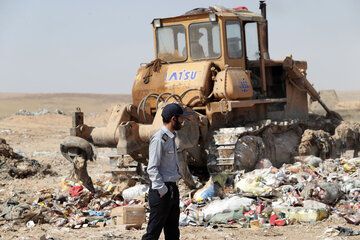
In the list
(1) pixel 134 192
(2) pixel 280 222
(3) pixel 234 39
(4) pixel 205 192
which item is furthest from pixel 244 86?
(2) pixel 280 222

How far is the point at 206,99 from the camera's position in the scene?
10.4 meters

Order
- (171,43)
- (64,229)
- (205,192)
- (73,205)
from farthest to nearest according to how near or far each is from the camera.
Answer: (171,43) < (73,205) < (205,192) < (64,229)

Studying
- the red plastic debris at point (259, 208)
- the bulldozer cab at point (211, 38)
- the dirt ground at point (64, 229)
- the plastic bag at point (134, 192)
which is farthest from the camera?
the bulldozer cab at point (211, 38)

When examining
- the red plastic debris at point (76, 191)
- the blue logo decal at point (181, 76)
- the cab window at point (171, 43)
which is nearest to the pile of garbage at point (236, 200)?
the red plastic debris at point (76, 191)

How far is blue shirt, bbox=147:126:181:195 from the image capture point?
5.37 meters

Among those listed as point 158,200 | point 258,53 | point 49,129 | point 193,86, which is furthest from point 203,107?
point 49,129

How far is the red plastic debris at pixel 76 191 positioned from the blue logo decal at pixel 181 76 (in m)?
2.58

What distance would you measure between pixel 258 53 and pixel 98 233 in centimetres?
575

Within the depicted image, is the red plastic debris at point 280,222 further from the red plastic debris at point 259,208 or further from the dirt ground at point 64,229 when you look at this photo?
the red plastic debris at point 259,208

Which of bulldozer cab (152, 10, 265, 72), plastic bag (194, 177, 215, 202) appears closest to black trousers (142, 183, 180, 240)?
plastic bag (194, 177, 215, 202)

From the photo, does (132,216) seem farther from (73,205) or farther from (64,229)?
(73,205)

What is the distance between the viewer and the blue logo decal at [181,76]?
34.5ft

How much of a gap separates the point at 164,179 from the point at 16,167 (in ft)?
28.2

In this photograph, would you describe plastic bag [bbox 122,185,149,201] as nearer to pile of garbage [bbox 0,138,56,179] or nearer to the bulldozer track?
the bulldozer track
